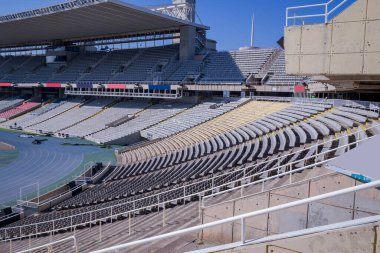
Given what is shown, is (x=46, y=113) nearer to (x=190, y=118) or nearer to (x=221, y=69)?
(x=221, y=69)

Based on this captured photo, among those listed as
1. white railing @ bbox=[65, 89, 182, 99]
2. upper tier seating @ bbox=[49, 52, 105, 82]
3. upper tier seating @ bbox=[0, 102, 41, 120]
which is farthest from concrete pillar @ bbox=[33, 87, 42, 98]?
white railing @ bbox=[65, 89, 182, 99]

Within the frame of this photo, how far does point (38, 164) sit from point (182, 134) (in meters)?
10.2

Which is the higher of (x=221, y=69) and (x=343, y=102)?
(x=221, y=69)

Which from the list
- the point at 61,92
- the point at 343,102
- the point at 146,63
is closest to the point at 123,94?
the point at 146,63

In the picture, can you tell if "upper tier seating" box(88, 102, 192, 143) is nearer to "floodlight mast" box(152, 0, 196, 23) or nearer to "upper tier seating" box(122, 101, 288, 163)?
"upper tier seating" box(122, 101, 288, 163)

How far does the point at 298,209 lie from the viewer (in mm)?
5301

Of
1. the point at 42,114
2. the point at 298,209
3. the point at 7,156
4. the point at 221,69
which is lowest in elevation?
the point at 7,156

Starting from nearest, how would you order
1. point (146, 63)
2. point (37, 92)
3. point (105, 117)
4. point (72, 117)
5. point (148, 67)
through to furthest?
point (105, 117)
point (72, 117)
point (148, 67)
point (146, 63)
point (37, 92)

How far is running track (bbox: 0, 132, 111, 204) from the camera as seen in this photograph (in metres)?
20.0

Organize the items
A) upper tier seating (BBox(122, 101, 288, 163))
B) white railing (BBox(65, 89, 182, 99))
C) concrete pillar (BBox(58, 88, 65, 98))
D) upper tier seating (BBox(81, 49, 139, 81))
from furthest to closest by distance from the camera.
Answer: concrete pillar (BBox(58, 88, 65, 98)), upper tier seating (BBox(81, 49, 139, 81)), white railing (BBox(65, 89, 182, 99)), upper tier seating (BBox(122, 101, 288, 163))

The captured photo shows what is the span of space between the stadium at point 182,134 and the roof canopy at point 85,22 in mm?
269

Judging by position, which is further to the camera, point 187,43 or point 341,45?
point 187,43

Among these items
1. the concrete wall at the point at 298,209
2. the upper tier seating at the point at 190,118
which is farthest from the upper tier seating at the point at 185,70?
the concrete wall at the point at 298,209

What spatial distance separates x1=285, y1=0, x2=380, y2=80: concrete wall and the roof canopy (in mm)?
27664
